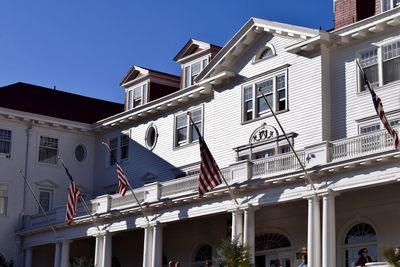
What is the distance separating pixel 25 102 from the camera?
50250 mm

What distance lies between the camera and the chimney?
35250mm

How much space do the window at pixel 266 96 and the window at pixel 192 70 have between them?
17.9ft

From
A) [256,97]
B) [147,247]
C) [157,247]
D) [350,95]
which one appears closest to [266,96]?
[256,97]

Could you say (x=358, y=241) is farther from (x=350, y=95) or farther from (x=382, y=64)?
(x=382, y=64)

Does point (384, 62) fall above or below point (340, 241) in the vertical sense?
above

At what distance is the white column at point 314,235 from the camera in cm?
3066

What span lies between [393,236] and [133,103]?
20.4 meters

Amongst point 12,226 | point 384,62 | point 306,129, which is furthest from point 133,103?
point 384,62

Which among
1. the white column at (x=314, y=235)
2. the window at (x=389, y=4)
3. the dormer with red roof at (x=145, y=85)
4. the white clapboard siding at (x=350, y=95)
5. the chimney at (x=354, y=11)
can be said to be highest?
the dormer with red roof at (x=145, y=85)

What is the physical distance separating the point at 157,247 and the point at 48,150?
519 inches

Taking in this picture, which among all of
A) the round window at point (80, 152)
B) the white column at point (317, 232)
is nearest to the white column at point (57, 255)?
the round window at point (80, 152)

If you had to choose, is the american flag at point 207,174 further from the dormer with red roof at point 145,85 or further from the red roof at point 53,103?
the red roof at point 53,103

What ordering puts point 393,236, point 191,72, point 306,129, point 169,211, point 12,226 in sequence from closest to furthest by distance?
point 393,236 < point 306,129 < point 169,211 < point 191,72 < point 12,226

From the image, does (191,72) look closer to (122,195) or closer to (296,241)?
(122,195)
